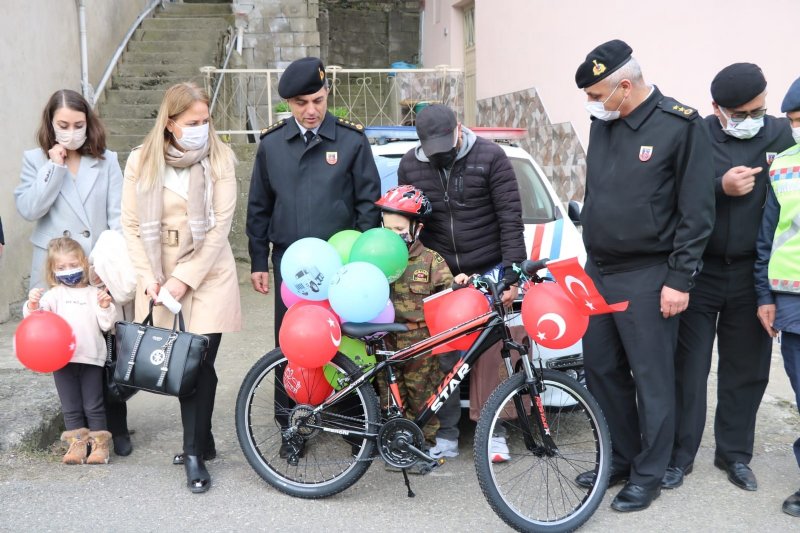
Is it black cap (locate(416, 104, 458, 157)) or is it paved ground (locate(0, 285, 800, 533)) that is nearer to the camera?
paved ground (locate(0, 285, 800, 533))

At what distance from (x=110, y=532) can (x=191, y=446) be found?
0.62m

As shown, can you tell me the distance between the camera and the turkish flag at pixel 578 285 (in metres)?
3.38

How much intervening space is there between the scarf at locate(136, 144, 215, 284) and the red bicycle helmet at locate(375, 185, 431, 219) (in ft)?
2.81

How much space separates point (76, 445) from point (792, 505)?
3542 millimetres

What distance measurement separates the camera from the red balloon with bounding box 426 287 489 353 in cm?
372

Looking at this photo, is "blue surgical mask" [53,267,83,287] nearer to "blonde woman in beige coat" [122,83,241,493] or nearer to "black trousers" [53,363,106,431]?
"blonde woman in beige coat" [122,83,241,493]

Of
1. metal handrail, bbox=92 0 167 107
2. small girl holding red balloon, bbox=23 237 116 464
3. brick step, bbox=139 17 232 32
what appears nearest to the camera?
small girl holding red balloon, bbox=23 237 116 464

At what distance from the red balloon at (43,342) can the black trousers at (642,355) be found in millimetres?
2567

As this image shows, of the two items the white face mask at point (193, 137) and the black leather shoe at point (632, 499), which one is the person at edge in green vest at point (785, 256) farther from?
the white face mask at point (193, 137)

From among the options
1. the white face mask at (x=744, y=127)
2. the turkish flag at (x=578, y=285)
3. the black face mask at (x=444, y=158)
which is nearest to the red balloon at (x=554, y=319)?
the turkish flag at (x=578, y=285)

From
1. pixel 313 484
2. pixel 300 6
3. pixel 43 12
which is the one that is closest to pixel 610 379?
pixel 313 484

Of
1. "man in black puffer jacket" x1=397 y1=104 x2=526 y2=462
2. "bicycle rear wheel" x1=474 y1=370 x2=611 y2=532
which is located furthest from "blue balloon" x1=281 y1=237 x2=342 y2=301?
"bicycle rear wheel" x1=474 y1=370 x2=611 y2=532

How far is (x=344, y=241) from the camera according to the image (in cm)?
404

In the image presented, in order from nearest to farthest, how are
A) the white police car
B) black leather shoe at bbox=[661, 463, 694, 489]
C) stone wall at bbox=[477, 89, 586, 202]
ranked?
black leather shoe at bbox=[661, 463, 694, 489], the white police car, stone wall at bbox=[477, 89, 586, 202]
